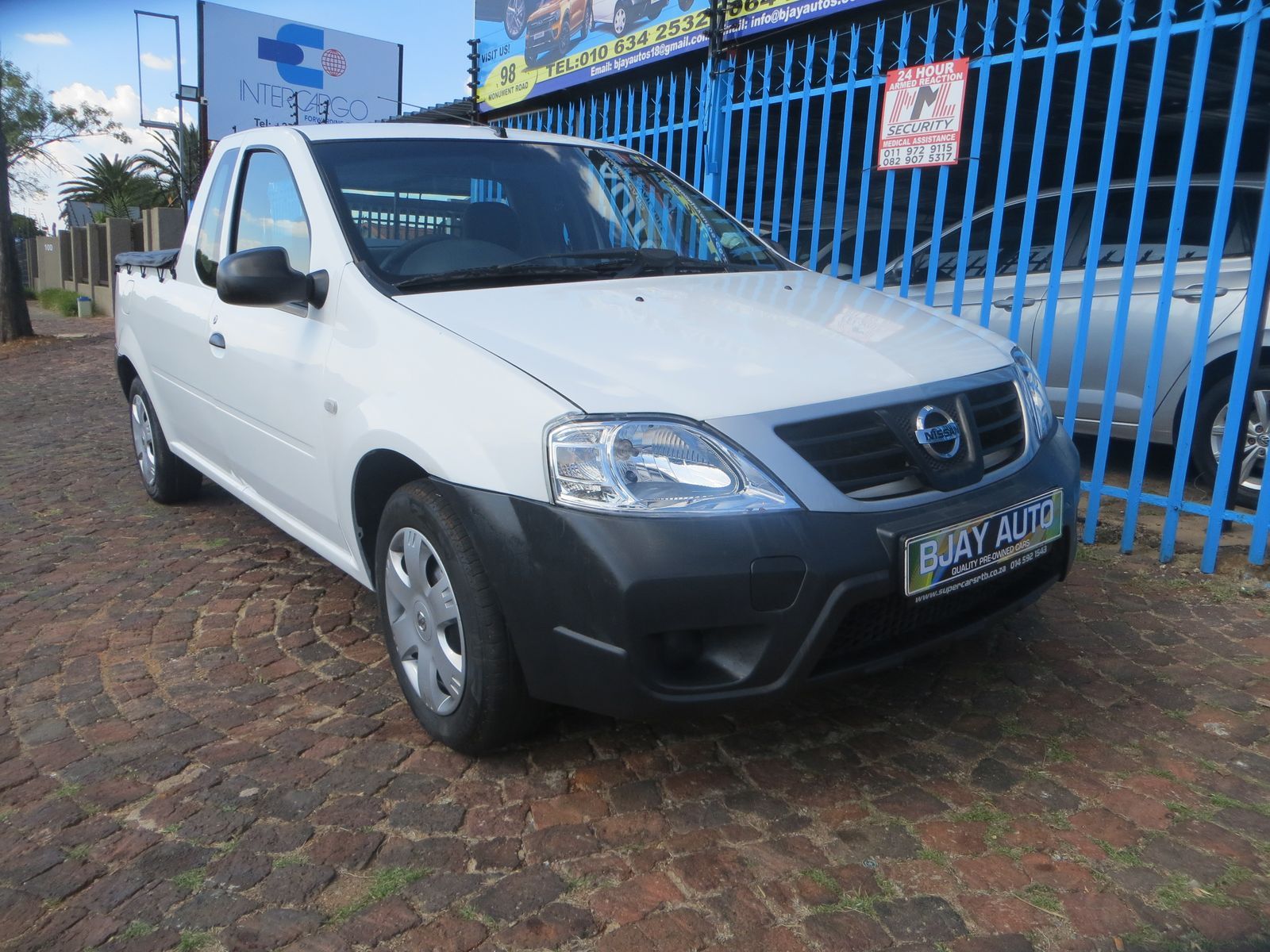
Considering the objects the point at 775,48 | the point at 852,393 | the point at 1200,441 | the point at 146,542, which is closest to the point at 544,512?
the point at 852,393

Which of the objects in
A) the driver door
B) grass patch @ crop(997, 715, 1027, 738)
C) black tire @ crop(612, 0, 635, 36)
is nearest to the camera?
grass patch @ crop(997, 715, 1027, 738)

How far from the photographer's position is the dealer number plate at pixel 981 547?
8.13 ft

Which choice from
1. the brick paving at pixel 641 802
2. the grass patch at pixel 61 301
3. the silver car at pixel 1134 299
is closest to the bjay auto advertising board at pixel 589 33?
the silver car at pixel 1134 299

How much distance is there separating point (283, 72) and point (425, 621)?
22.1 metres

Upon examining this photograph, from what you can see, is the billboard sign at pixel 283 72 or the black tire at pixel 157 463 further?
Answer: the billboard sign at pixel 283 72

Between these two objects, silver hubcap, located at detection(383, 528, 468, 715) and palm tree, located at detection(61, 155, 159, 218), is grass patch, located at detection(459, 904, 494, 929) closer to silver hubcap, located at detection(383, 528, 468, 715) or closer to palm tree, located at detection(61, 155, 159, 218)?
silver hubcap, located at detection(383, 528, 468, 715)

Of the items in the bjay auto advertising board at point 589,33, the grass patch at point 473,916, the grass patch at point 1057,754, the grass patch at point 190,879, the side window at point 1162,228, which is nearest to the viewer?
the grass patch at point 473,916

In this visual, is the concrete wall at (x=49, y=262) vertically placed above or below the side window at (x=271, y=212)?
below

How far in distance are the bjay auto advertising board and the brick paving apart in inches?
160

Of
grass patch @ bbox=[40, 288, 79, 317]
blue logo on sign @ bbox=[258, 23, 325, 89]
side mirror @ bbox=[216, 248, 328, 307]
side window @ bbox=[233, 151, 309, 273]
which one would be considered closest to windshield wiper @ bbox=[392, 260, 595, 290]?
side mirror @ bbox=[216, 248, 328, 307]

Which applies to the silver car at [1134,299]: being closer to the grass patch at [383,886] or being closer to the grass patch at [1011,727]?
the grass patch at [1011,727]

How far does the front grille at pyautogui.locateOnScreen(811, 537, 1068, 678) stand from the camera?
2514 mm

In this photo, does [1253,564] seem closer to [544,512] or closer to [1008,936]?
[1008,936]

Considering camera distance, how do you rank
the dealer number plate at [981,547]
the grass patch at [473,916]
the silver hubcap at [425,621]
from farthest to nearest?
1. the silver hubcap at [425,621]
2. the dealer number plate at [981,547]
3. the grass patch at [473,916]
